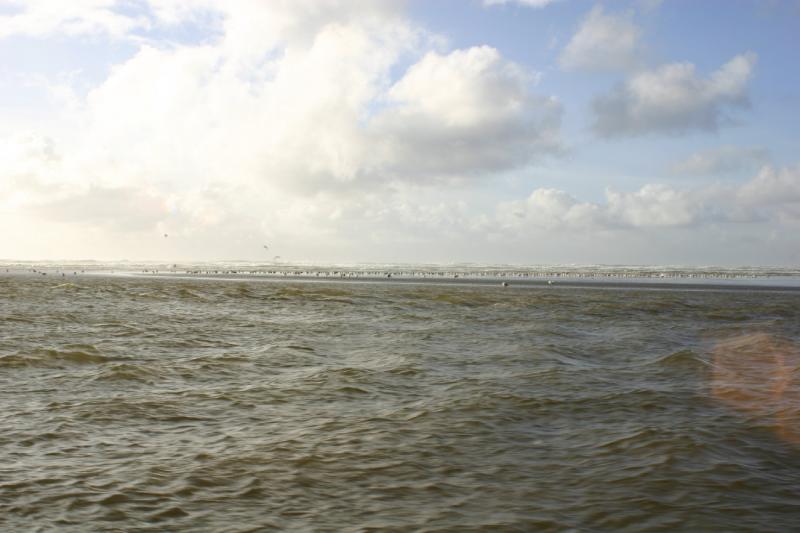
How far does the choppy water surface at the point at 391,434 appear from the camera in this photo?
6.82 m

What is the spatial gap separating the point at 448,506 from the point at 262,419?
4.94m

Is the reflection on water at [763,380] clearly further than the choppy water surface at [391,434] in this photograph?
Yes

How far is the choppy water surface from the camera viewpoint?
682 cm

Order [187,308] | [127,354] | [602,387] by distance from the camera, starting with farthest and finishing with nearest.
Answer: [187,308] → [127,354] → [602,387]

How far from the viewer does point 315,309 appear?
38.0 metres

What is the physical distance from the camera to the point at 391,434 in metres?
10.0

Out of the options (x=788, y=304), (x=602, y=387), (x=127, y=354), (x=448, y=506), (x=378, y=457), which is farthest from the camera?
(x=788, y=304)

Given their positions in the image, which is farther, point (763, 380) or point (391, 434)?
point (763, 380)

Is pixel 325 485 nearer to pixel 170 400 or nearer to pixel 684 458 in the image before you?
pixel 684 458

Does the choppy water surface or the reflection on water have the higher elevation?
the choppy water surface

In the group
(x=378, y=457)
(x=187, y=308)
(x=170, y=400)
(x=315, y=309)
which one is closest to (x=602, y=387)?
(x=378, y=457)

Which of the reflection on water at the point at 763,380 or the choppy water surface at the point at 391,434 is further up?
the choppy water surface at the point at 391,434

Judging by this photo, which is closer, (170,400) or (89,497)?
(89,497)

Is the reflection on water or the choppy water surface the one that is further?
the reflection on water
